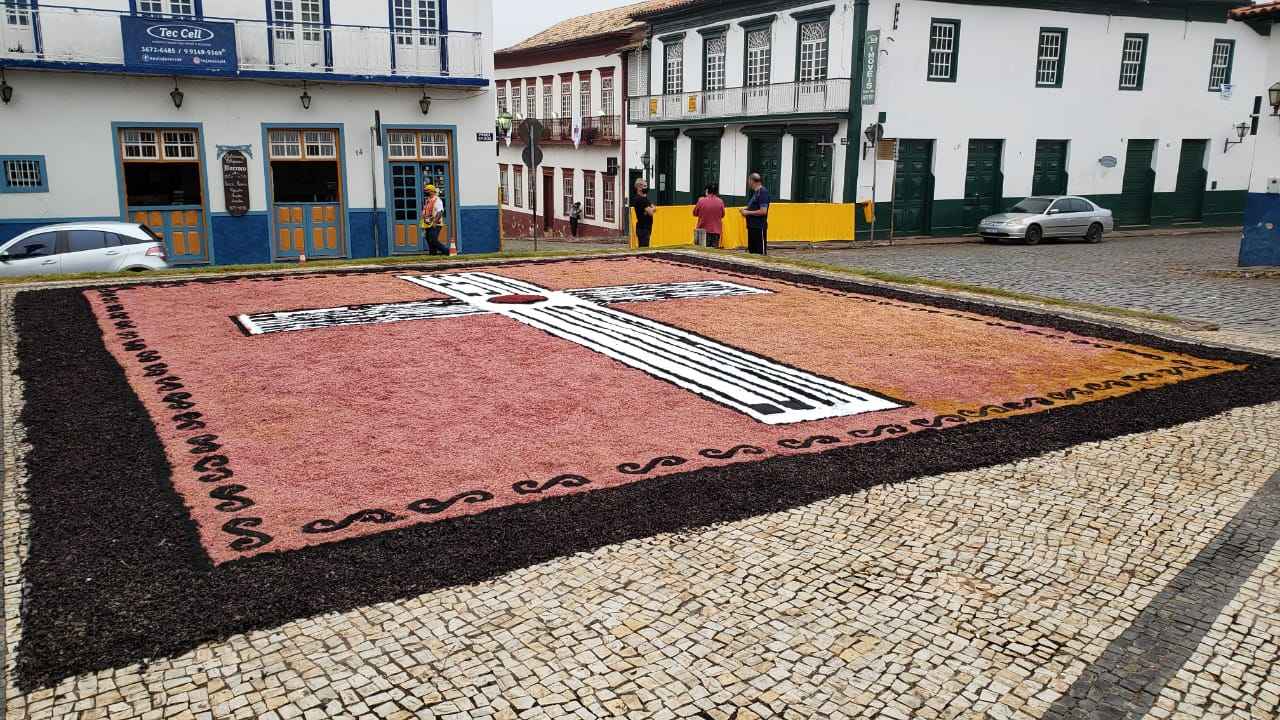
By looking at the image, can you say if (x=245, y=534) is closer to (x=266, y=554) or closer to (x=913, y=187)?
(x=266, y=554)

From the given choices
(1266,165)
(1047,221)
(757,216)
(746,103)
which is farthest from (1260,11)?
(746,103)

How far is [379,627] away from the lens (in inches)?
159

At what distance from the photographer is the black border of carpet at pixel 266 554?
13.2 ft

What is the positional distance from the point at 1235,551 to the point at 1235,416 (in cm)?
276

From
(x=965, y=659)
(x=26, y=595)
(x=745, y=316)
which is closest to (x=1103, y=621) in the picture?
(x=965, y=659)

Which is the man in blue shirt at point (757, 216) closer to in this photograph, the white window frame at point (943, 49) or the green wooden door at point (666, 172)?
the white window frame at point (943, 49)

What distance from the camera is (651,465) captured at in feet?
19.5

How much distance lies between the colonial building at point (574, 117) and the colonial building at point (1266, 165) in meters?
21.4

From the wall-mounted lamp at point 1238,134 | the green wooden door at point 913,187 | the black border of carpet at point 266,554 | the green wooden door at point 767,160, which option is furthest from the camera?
the wall-mounted lamp at point 1238,134

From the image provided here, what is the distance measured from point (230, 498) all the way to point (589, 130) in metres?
33.8

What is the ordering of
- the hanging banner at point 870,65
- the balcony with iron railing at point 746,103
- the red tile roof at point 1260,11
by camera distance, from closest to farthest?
the red tile roof at point 1260,11, the hanging banner at point 870,65, the balcony with iron railing at point 746,103

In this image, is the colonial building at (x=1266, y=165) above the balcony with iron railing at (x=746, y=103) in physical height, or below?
below

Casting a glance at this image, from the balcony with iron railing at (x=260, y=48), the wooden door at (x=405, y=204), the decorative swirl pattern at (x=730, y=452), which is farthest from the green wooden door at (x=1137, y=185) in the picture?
the decorative swirl pattern at (x=730, y=452)

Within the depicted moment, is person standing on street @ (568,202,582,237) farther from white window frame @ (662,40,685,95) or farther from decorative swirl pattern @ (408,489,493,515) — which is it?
decorative swirl pattern @ (408,489,493,515)
